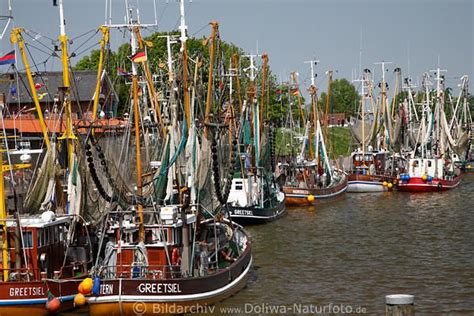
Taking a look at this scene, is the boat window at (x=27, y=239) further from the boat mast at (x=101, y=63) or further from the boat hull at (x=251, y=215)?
the boat hull at (x=251, y=215)

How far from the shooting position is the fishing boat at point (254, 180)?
66.3 metres

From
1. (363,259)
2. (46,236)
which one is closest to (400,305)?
(46,236)

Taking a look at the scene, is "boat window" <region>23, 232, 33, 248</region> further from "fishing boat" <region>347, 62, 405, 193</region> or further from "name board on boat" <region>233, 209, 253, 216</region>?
"fishing boat" <region>347, 62, 405, 193</region>

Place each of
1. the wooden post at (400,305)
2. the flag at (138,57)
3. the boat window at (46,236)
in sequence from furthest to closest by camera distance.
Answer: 1. the flag at (138,57)
2. the boat window at (46,236)
3. the wooden post at (400,305)

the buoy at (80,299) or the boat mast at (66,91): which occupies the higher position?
the boat mast at (66,91)

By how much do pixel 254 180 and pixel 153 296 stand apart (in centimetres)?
3360

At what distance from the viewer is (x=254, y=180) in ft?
226

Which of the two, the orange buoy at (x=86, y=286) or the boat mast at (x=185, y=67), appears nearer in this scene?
the orange buoy at (x=86, y=286)

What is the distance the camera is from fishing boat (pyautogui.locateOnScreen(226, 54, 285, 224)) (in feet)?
218

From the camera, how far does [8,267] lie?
3656cm


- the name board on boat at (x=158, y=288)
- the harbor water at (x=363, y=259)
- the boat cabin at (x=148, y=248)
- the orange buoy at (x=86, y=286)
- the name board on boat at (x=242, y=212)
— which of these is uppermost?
the boat cabin at (x=148, y=248)

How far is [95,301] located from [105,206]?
9463 mm

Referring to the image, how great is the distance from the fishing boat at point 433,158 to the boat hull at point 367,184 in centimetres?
166

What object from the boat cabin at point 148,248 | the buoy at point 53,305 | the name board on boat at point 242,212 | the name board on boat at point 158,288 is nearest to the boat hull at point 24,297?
the buoy at point 53,305
